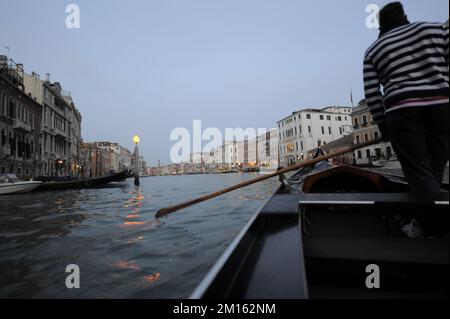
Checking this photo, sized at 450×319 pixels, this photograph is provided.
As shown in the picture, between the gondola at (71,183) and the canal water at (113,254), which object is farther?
the gondola at (71,183)

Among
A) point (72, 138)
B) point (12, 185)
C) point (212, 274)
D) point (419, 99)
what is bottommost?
point (12, 185)

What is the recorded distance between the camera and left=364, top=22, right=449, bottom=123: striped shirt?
1.39m

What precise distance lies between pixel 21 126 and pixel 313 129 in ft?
124

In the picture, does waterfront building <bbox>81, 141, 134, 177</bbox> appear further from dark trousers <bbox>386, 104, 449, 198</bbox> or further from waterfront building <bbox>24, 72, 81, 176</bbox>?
dark trousers <bbox>386, 104, 449, 198</bbox>

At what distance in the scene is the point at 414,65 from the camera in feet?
4.73

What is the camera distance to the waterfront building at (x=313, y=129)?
42188 mm

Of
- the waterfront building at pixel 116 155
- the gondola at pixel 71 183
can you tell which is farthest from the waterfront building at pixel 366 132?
the waterfront building at pixel 116 155

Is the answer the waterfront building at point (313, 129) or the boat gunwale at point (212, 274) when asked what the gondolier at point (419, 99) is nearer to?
the boat gunwale at point (212, 274)

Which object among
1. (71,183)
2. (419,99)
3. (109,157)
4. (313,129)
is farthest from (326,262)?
(109,157)

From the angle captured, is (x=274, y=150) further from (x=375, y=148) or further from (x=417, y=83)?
(x=417, y=83)

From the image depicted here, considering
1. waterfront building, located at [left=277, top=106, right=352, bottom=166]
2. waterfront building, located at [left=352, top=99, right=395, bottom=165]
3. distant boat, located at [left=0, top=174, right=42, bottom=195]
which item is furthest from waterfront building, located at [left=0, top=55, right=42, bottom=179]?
waterfront building, located at [left=277, top=106, right=352, bottom=166]

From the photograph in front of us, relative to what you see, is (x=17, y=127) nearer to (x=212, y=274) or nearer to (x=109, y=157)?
(x=212, y=274)

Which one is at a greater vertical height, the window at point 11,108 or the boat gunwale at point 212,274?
the window at point 11,108
